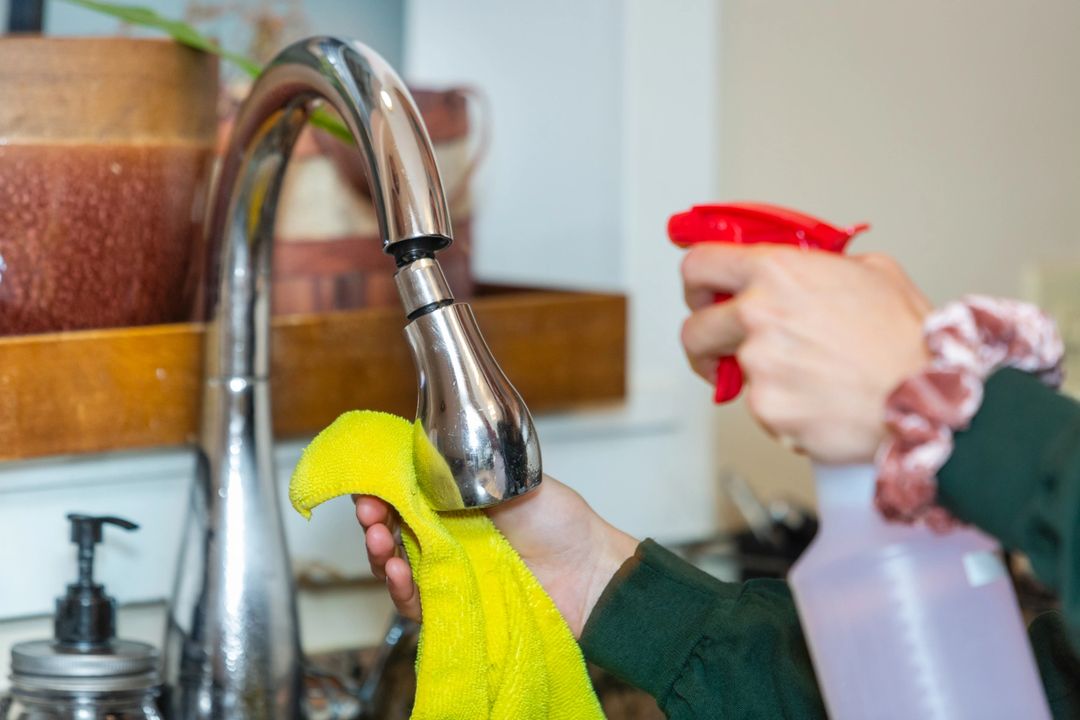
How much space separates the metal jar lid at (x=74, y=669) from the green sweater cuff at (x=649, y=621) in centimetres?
21

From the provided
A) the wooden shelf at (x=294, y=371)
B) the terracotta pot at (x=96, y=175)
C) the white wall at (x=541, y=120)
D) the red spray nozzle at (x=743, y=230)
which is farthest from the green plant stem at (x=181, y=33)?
the white wall at (x=541, y=120)

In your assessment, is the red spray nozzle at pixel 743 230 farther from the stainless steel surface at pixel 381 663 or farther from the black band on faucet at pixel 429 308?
the stainless steel surface at pixel 381 663

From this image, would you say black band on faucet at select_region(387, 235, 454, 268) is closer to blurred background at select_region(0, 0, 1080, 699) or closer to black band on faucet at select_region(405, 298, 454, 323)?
black band on faucet at select_region(405, 298, 454, 323)

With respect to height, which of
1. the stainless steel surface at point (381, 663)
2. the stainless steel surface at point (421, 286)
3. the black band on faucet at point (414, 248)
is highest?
the black band on faucet at point (414, 248)

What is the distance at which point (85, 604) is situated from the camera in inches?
24.2

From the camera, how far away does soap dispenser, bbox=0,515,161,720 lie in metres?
0.59

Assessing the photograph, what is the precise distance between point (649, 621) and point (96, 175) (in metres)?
0.36

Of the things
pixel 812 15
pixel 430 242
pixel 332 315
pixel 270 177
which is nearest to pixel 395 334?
pixel 332 315

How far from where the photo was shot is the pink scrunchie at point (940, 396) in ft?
1.44

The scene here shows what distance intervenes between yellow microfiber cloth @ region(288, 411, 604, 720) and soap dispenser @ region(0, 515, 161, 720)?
12 cm

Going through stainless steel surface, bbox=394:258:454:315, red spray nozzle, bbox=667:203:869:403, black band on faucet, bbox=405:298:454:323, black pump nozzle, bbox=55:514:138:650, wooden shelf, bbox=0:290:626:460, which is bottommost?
black pump nozzle, bbox=55:514:138:650

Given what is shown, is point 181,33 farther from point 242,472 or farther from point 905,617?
point 905,617

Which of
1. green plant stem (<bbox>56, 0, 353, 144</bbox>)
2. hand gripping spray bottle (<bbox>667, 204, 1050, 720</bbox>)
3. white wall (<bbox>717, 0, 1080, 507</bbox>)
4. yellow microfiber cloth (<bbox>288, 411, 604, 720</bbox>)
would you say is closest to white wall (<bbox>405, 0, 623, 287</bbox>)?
white wall (<bbox>717, 0, 1080, 507</bbox>)

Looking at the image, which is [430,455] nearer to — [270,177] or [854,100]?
[270,177]
